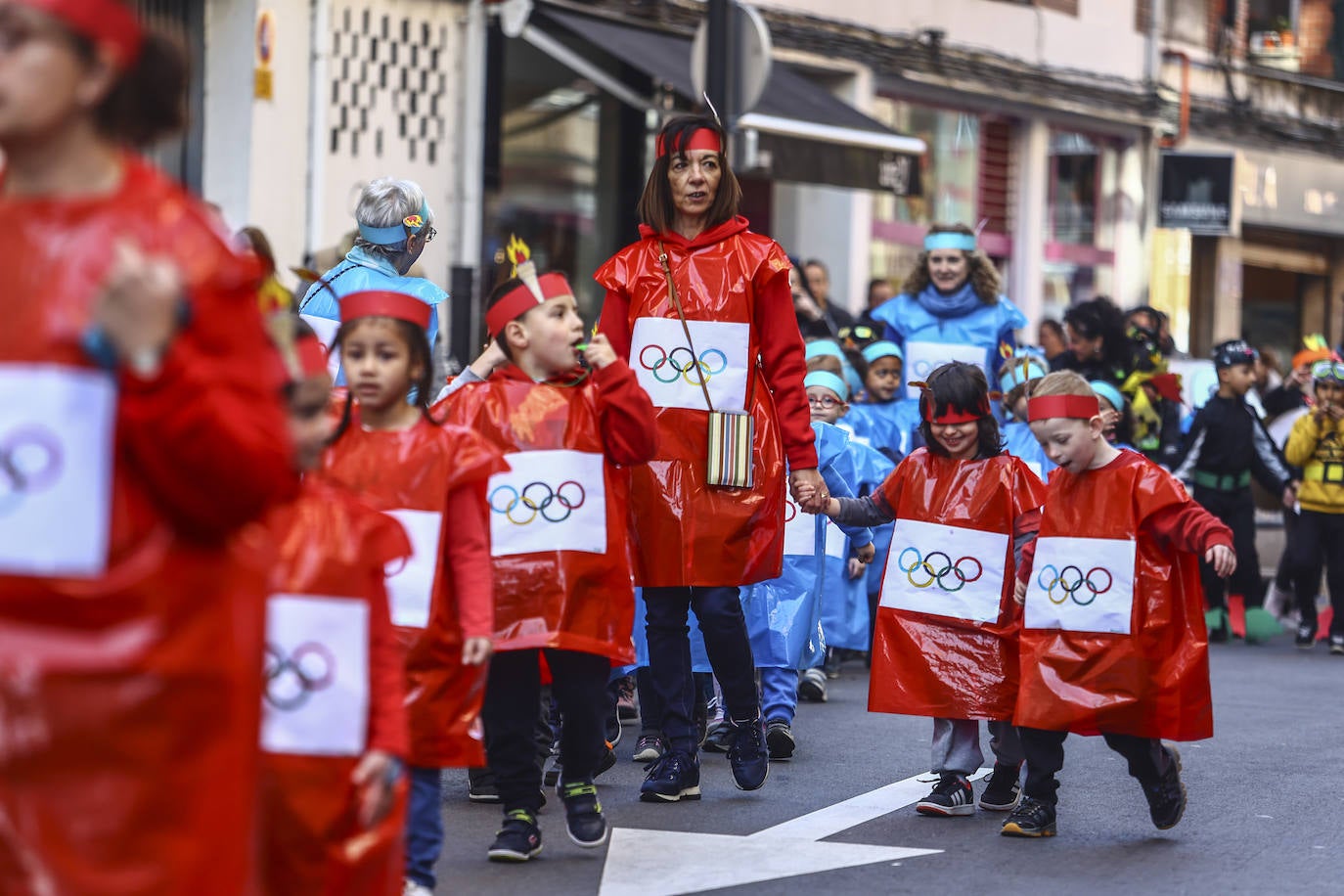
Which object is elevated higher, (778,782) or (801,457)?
(801,457)

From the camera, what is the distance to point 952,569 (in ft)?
23.4

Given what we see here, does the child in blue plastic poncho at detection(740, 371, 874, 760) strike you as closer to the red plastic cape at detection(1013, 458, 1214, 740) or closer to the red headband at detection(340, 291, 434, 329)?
the red plastic cape at detection(1013, 458, 1214, 740)

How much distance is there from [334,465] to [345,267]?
2.52m

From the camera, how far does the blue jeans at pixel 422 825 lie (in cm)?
502

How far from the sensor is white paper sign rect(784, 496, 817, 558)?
903 cm

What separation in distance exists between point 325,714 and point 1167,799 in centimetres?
355

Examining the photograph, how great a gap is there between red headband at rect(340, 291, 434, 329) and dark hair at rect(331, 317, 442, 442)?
1 cm

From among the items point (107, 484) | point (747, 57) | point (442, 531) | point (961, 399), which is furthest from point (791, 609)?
point (107, 484)

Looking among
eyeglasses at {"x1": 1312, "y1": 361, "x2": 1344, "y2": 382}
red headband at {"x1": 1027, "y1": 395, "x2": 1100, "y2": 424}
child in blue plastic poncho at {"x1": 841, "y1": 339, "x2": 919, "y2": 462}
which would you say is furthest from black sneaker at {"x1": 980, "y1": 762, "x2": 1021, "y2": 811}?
eyeglasses at {"x1": 1312, "y1": 361, "x2": 1344, "y2": 382}

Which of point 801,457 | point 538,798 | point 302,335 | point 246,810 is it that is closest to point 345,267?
point 801,457

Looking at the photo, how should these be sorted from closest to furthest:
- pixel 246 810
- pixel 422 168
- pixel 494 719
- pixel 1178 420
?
pixel 246 810
pixel 494 719
pixel 1178 420
pixel 422 168

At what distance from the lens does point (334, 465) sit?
507 centimetres

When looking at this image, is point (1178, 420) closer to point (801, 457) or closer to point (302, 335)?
point (801, 457)

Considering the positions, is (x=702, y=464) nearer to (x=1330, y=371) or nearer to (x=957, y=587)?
(x=957, y=587)
